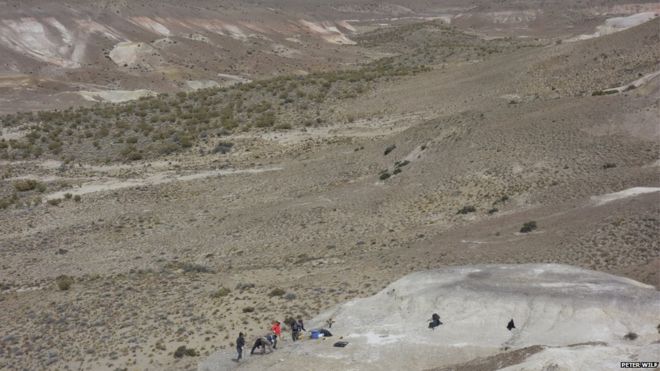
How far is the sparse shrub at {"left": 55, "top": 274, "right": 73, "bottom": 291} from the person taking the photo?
2970cm

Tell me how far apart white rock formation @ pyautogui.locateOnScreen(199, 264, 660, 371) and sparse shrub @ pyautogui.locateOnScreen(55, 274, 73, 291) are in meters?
10.5

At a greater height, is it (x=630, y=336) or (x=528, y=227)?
(x=630, y=336)

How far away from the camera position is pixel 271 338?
21656 mm

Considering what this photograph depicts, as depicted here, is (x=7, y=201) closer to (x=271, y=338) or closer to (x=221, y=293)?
(x=221, y=293)

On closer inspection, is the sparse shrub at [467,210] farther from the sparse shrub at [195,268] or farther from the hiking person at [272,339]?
the hiking person at [272,339]

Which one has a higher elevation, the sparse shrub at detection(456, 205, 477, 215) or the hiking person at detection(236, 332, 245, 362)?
the sparse shrub at detection(456, 205, 477, 215)

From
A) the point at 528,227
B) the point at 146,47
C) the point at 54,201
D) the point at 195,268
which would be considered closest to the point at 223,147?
the point at 54,201

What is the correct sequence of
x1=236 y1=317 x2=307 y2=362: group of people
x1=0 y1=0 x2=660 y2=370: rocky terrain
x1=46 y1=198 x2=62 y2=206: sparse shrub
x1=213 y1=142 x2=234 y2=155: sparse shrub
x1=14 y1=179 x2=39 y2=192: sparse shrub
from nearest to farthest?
x1=236 y1=317 x2=307 y2=362: group of people, x1=0 y1=0 x2=660 y2=370: rocky terrain, x1=46 y1=198 x2=62 y2=206: sparse shrub, x1=14 y1=179 x2=39 y2=192: sparse shrub, x1=213 y1=142 x2=234 y2=155: sparse shrub

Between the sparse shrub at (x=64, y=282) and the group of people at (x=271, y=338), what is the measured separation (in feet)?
36.3

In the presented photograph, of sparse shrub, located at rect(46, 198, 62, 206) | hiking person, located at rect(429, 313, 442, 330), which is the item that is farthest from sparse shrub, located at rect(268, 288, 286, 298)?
sparse shrub, located at rect(46, 198, 62, 206)

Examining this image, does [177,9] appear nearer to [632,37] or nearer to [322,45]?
[322,45]

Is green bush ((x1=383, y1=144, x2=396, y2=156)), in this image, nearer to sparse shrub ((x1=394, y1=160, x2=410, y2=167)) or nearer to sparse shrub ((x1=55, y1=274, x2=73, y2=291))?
sparse shrub ((x1=394, y1=160, x2=410, y2=167))

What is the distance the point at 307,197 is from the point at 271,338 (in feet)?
58.0

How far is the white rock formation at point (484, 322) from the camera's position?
18.3 meters
